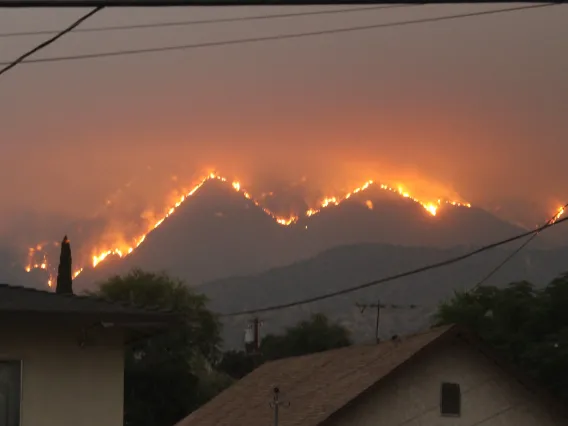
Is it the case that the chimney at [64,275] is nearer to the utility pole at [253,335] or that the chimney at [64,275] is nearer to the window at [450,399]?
the window at [450,399]

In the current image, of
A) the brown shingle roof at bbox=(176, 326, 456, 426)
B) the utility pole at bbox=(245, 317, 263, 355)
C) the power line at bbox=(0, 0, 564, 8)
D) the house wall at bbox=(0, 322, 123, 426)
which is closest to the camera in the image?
the power line at bbox=(0, 0, 564, 8)

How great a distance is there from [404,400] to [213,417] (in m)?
8.18

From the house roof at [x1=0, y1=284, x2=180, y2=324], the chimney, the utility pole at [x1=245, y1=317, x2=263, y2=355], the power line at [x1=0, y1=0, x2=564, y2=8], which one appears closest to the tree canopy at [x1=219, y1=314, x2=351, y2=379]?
the utility pole at [x1=245, y1=317, x2=263, y2=355]

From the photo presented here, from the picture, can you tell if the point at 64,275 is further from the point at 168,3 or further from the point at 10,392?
the point at 168,3

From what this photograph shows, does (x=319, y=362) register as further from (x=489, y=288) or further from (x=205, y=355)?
(x=205, y=355)

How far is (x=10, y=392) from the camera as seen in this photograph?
14125 mm

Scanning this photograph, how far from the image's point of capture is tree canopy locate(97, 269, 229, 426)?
54094mm

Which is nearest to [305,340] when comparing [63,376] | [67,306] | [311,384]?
[311,384]

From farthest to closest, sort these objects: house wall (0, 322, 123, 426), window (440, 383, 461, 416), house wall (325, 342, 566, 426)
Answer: window (440, 383, 461, 416)
house wall (325, 342, 566, 426)
house wall (0, 322, 123, 426)

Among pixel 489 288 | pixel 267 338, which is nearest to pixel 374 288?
pixel 267 338

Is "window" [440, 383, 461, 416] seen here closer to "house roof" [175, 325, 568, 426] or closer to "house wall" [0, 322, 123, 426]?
"house roof" [175, 325, 568, 426]

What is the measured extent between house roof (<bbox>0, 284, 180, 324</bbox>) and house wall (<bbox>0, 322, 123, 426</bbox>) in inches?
15.0

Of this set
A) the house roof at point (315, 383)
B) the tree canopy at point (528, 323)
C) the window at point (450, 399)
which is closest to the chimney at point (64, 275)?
the house roof at point (315, 383)

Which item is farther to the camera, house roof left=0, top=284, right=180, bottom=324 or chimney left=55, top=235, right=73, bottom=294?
chimney left=55, top=235, right=73, bottom=294
